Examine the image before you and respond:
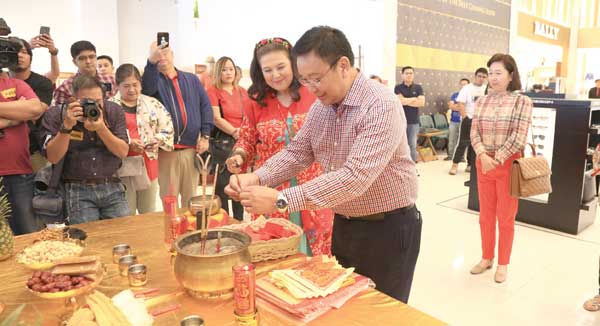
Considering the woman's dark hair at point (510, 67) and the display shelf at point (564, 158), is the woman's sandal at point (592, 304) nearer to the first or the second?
the woman's dark hair at point (510, 67)

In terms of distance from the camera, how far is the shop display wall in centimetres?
895

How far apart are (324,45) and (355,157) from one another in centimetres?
36

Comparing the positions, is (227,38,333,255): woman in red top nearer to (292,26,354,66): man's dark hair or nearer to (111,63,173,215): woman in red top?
(292,26,354,66): man's dark hair

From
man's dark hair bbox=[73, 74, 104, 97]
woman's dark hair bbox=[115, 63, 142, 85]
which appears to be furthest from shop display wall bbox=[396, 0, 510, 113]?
man's dark hair bbox=[73, 74, 104, 97]

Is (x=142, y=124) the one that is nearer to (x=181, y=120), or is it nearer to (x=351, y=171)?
(x=181, y=120)

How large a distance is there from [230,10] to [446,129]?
16.2 ft

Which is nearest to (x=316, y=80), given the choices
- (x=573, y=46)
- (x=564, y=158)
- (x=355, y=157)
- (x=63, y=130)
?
(x=355, y=157)

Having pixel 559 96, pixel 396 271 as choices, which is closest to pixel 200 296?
pixel 396 271

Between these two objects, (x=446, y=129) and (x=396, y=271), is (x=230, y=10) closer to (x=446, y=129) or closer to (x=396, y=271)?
(x=446, y=129)

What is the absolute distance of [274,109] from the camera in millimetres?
2305

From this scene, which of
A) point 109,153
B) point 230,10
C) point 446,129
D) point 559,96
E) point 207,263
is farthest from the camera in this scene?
point 446,129

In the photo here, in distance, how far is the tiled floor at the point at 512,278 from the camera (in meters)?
2.80

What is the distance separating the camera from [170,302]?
1319 mm

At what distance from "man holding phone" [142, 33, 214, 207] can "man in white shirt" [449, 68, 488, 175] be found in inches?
191
